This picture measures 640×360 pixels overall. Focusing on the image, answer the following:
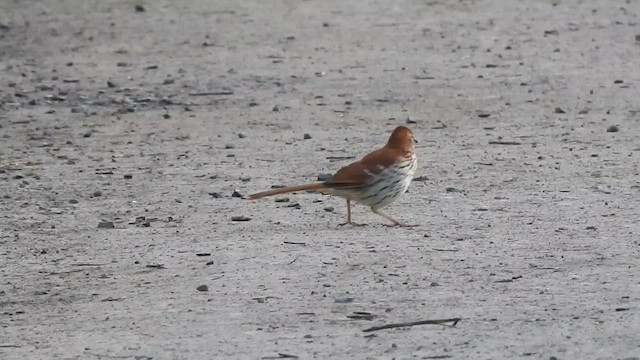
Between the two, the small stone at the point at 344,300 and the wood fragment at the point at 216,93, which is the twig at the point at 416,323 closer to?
the small stone at the point at 344,300

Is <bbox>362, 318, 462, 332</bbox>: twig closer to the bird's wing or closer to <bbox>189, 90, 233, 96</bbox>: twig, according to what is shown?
the bird's wing

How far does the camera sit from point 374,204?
364 inches

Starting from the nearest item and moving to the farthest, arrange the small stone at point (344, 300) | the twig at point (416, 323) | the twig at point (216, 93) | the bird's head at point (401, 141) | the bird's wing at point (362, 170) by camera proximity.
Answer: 1. the twig at point (416, 323)
2. the small stone at point (344, 300)
3. the bird's wing at point (362, 170)
4. the bird's head at point (401, 141)
5. the twig at point (216, 93)

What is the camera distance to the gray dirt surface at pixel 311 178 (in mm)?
7324

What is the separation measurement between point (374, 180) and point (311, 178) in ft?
5.91

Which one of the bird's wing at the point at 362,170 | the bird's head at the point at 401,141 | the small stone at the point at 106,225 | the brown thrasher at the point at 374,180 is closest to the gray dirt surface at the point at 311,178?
the small stone at the point at 106,225

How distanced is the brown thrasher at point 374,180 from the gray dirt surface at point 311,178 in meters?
0.21

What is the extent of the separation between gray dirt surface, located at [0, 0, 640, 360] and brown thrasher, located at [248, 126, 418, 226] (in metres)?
0.21

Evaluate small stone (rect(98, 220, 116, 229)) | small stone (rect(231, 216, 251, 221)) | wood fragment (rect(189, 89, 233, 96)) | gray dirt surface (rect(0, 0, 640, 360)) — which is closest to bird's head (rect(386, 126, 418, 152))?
gray dirt surface (rect(0, 0, 640, 360))

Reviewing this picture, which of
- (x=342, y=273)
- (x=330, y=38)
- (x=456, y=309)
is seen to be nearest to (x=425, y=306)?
(x=456, y=309)

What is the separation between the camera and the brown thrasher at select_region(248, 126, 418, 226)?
29.9ft

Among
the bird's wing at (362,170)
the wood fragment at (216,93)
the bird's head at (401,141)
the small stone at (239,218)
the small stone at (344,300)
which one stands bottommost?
the wood fragment at (216,93)

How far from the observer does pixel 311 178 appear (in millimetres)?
10852

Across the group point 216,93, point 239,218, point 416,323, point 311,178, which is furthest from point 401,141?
point 216,93
